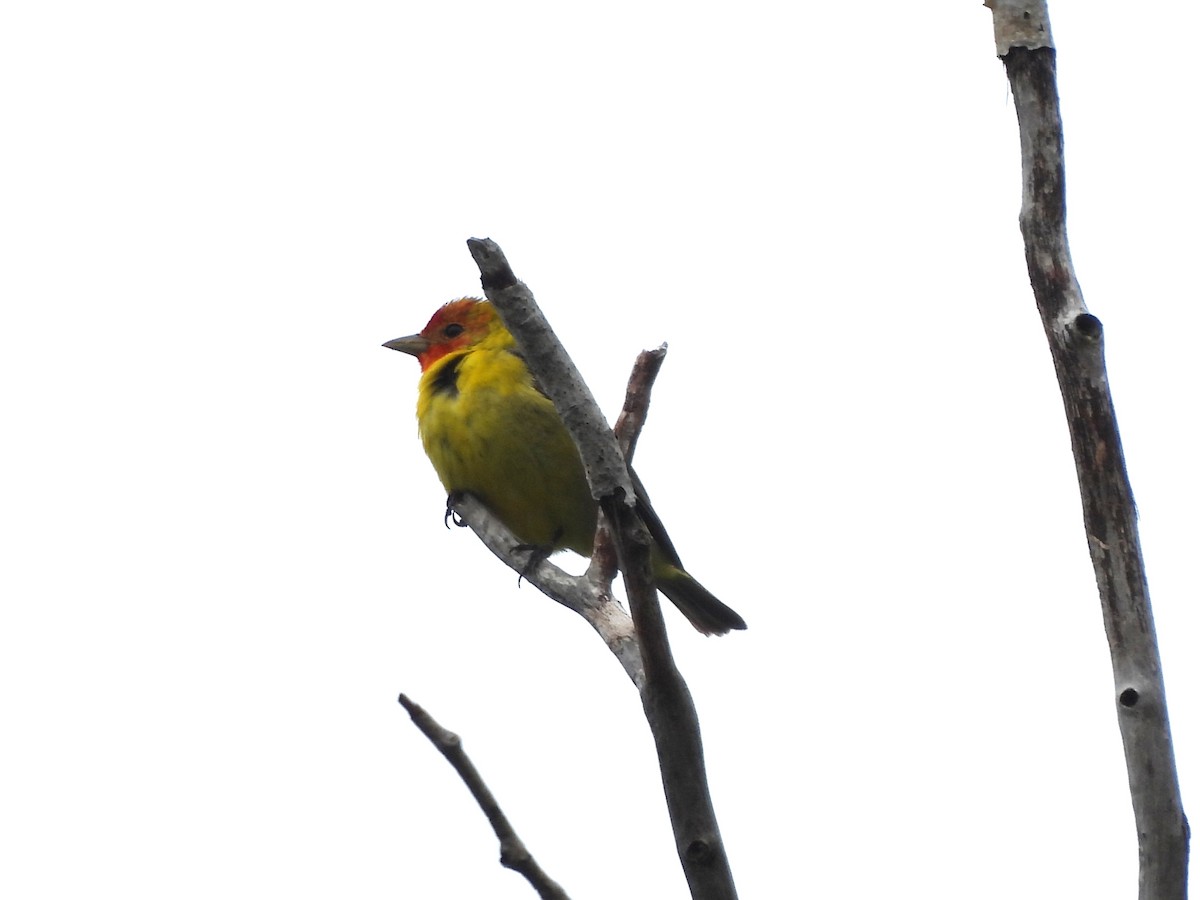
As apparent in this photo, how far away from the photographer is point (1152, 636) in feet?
7.08

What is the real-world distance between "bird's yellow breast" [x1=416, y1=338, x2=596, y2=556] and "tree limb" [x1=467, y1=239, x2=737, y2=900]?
3263 mm

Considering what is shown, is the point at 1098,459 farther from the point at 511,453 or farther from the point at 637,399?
the point at 511,453

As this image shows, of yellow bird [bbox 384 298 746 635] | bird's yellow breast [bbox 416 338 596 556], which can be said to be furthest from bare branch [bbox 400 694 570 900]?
bird's yellow breast [bbox 416 338 596 556]

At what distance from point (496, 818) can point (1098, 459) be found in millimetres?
1077

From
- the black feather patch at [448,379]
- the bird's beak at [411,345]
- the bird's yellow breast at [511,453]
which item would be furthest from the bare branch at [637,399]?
the bird's beak at [411,345]

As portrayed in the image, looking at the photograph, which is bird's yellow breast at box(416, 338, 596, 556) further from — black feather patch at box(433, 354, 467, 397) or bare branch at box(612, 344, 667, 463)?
bare branch at box(612, 344, 667, 463)

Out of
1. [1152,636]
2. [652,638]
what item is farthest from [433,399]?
[1152,636]

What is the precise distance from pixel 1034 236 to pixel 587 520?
13.0 ft

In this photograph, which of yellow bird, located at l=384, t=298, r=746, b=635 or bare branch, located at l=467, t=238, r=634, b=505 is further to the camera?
yellow bird, located at l=384, t=298, r=746, b=635

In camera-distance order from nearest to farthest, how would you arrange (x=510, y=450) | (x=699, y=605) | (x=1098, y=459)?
(x=1098, y=459), (x=510, y=450), (x=699, y=605)

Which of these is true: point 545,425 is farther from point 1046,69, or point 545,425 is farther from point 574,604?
point 1046,69

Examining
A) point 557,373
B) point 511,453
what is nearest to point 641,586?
point 557,373

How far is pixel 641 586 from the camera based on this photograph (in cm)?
245

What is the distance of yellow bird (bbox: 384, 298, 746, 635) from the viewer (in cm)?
593
